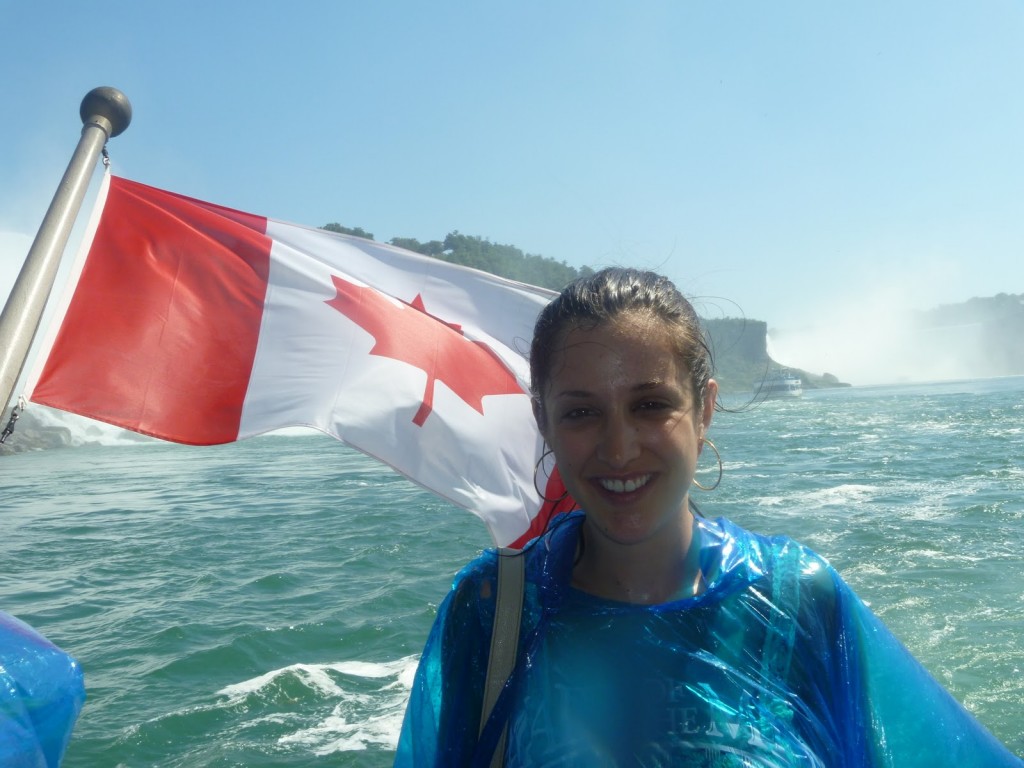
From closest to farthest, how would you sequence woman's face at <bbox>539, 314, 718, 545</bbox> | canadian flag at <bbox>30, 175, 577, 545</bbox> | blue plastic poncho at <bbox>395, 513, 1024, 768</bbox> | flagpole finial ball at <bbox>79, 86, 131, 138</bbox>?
blue plastic poncho at <bbox>395, 513, 1024, 768</bbox>, woman's face at <bbox>539, 314, 718, 545</bbox>, flagpole finial ball at <bbox>79, 86, 131, 138</bbox>, canadian flag at <bbox>30, 175, 577, 545</bbox>

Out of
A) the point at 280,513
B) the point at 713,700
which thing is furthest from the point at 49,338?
the point at 280,513

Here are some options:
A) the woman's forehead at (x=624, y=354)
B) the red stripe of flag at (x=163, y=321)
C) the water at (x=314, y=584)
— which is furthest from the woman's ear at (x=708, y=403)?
the water at (x=314, y=584)

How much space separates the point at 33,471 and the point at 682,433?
950 inches

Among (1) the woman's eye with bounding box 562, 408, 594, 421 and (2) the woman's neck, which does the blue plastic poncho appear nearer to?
(2) the woman's neck

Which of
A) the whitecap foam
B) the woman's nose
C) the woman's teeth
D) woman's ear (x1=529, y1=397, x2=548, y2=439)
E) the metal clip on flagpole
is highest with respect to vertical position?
the metal clip on flagpole

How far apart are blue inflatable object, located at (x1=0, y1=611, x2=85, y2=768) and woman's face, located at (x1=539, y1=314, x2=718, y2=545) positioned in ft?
4.52

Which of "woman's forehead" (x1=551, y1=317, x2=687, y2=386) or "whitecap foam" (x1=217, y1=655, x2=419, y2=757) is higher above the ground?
"woman's forehead" (x1=551, y1=317, x2=687, y2=386)

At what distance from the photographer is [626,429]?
1573 mm

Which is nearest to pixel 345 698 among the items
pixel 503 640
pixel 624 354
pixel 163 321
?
pixel 163 321

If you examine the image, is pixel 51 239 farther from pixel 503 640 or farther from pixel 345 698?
pixel 345 698

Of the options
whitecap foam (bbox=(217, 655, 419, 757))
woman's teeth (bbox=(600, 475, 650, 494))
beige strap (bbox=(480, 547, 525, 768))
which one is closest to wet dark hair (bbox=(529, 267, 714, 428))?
woman's teeth (bbox=(600, 475, 650, 494))

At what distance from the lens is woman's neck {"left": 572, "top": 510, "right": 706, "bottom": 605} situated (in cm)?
167

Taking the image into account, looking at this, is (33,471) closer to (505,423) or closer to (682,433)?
(505,423)

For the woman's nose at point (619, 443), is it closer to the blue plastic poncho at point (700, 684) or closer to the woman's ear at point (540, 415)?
the woman's ear at point (540, 415)
